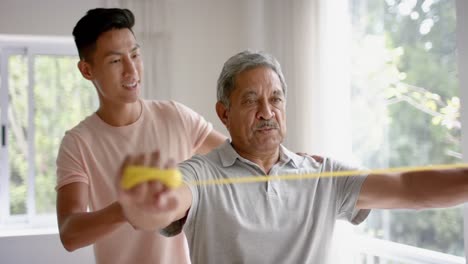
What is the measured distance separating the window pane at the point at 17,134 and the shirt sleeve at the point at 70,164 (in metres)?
2.15

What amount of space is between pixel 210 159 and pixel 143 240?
1.60 feet

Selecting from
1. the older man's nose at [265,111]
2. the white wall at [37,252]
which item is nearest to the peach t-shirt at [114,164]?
the older man's nose at [265,111]

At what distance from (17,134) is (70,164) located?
2.23m

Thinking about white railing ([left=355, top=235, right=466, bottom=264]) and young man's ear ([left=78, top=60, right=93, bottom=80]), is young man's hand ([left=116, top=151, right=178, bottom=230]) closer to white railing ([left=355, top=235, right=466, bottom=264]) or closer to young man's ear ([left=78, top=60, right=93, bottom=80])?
young man's ear ([left=78, top=60, right=93, bottom=80])

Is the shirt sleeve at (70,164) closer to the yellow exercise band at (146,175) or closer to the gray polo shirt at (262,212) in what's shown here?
the gray polo shirt at (262,212)

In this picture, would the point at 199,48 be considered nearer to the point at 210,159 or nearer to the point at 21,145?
the point at 21,145

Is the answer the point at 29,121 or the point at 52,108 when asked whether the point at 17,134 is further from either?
the point at 52,108

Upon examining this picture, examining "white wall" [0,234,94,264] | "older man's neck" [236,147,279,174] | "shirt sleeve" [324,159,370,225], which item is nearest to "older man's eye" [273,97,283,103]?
"older man's neck" [236,147,279,174]

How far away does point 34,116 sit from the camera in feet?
12.5

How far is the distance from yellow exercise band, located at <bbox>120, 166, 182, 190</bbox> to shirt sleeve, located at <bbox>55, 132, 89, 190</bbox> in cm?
84

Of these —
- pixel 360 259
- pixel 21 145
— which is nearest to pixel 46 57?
pixel 21 145

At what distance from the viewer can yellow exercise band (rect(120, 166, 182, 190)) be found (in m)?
0.96

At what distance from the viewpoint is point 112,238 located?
1.86 m

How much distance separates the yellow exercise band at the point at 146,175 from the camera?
958 mm
